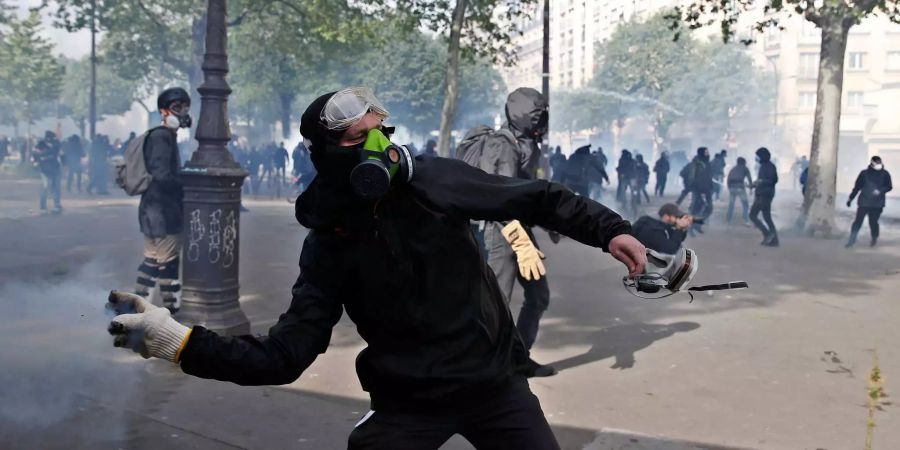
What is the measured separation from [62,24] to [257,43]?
792cm

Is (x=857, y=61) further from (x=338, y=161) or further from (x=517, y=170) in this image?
(x=338, y=161)

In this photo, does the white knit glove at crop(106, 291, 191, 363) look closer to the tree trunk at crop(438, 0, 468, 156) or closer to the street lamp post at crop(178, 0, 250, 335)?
the street lamp post at crop(178, 0, 250, 335)

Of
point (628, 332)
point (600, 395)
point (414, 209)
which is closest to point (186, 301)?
point (600, 395)

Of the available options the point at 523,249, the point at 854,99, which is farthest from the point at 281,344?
the point at 854,99

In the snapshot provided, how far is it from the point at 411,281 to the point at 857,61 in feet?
234

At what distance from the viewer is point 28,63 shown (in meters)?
40.2

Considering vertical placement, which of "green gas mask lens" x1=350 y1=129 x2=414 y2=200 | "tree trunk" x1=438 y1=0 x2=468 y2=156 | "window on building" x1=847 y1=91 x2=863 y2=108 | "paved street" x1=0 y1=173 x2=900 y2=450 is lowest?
"paved street" x1=0 y1=173 x2=900 y2=450

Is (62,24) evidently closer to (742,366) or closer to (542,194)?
(742,366)

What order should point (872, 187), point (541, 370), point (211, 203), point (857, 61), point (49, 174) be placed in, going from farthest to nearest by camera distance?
point (857, 61) → point (49, 174) → point (872, 187) → point (211, 203) → point (541, 370)

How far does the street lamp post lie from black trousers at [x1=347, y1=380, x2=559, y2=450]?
13.7 ft

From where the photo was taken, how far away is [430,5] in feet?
69.9

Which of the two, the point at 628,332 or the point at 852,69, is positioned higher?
the point at 852,69

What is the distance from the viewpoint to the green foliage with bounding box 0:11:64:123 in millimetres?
38000

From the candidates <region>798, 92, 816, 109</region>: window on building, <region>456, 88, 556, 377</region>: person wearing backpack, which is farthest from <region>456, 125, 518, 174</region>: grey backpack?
<region>798, 92, 816, 109</region>: window on building
